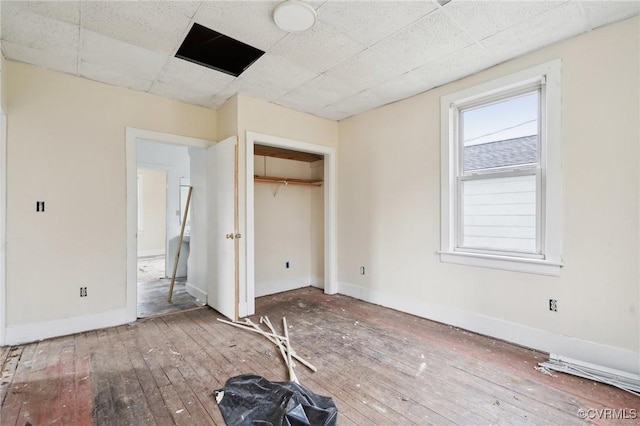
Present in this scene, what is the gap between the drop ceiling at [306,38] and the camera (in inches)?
80.7

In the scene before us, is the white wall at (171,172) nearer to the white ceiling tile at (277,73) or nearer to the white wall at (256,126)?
the white wall at (256,126)

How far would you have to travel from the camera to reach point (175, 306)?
392cm

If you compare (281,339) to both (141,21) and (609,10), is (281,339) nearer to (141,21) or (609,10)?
(141,21)

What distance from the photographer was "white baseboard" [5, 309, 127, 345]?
270cm

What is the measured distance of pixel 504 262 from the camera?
2795mm

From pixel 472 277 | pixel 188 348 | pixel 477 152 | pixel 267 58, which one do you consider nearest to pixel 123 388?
pixel 188 348

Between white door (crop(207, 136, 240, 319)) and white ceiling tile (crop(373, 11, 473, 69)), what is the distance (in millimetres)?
1916

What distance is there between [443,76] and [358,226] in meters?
2.10

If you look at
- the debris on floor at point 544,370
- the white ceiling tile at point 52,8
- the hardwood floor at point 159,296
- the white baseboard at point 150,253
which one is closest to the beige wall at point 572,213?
the debris on floor at point 544,370

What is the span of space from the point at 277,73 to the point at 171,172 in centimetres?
400

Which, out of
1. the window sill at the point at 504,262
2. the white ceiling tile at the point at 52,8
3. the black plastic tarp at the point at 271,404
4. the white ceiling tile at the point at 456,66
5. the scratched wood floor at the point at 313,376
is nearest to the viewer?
the black plastic tarp at the point at 271,404

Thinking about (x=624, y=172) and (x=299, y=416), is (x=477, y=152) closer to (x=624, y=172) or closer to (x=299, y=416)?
(x=624, y=172)

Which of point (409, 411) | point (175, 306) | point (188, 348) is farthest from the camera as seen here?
point (175, 306)

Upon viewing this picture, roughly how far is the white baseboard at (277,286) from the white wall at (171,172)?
6.48ft
